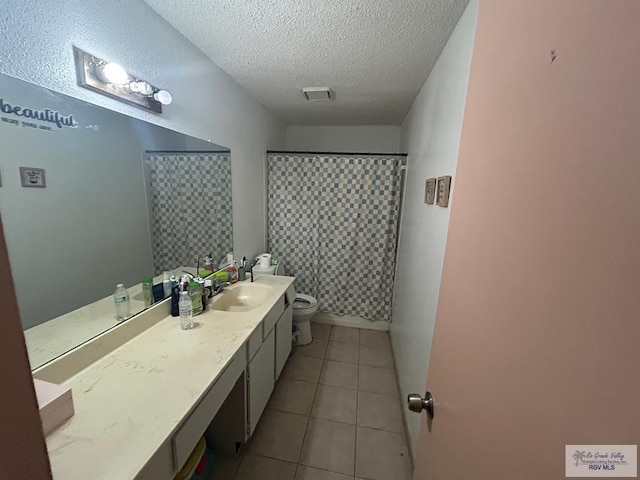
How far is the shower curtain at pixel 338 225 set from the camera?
8.49 feet

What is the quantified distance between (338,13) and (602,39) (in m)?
1.20

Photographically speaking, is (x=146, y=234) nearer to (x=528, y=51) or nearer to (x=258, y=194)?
(x=258, y=194)

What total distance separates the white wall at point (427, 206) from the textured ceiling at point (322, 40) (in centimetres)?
13

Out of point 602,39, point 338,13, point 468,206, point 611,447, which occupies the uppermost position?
point 338,13

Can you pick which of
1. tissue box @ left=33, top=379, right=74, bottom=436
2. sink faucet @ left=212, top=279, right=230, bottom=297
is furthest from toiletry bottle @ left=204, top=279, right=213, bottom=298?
tissue box @ left=33, top=379, right=74, bottom=436

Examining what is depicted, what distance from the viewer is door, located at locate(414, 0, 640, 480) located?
0.26 metres

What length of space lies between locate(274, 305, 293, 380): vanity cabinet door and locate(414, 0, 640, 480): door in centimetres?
139

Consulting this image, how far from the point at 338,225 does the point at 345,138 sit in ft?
4.16

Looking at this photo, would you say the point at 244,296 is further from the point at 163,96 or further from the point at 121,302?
the point at 163,96

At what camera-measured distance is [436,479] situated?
674 millimetres

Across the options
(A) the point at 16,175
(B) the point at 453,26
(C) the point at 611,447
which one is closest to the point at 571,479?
(C) the point at 611,447

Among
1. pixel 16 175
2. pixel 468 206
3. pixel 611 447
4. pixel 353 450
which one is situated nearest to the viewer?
pixel 611 447

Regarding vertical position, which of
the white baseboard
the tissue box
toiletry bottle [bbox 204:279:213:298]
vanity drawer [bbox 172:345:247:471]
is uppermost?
toiletry bottle [bbox 204:279:213:298]

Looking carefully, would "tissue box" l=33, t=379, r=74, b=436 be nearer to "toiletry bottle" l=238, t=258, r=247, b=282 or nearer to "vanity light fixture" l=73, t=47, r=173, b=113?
"vanity light fixture" l=73, t=47, r=173, b=113
